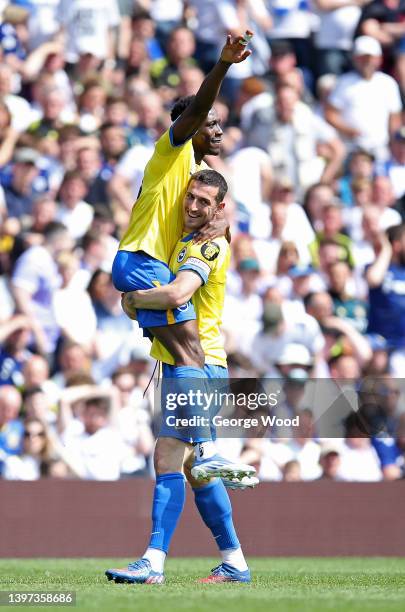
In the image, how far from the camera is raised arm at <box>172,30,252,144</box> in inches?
229

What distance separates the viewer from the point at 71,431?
1027cm

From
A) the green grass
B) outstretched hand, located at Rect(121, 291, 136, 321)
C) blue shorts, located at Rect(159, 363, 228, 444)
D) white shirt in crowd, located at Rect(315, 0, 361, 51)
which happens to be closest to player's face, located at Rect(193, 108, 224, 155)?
outstretched hand, located at Rect(121, 291, 136, 321)

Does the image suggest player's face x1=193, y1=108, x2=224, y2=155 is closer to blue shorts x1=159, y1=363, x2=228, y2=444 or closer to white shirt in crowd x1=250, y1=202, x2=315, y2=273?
blue shorts x1=159, y1=363, x2=228, y2=444

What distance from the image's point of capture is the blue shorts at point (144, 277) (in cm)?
624

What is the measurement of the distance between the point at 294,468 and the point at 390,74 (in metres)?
4.96

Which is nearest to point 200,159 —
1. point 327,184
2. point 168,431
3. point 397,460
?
point 168,431


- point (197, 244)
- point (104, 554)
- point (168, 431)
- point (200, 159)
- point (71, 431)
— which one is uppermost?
point (200, 159)

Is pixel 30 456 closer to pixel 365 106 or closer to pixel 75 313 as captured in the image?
pixel 75 313

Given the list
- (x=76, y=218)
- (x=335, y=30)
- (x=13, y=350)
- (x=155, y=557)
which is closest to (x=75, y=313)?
(x=13, y=350)

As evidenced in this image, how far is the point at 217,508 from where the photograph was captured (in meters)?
6.33

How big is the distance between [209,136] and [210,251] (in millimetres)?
619

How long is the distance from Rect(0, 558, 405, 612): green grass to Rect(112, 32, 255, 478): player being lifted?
0.71m

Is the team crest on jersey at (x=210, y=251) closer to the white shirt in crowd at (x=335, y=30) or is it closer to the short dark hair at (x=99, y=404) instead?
the short dark hair at (x=99, y=404)

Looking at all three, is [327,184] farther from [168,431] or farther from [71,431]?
[168,431]
